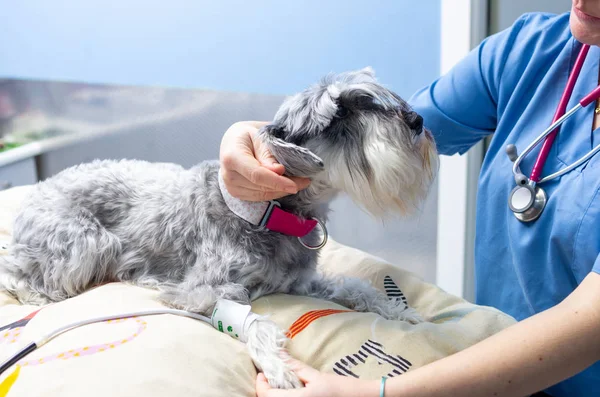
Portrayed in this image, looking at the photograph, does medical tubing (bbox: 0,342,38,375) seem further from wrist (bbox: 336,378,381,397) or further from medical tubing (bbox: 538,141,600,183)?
medical tubing (bbox: 538,141,600,183)

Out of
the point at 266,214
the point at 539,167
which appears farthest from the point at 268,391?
the point at 539,167

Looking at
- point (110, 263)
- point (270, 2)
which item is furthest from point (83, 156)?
point (110, 263)

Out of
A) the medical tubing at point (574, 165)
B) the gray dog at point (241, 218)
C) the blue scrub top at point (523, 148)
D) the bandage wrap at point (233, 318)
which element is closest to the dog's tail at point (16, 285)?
the gray dog at point (241, 218)

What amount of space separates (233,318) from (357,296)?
0.32 meters

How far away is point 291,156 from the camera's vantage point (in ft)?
3.57

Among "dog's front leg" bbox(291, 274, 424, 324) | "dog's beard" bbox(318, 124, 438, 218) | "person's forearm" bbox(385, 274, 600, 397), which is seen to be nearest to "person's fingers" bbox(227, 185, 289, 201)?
"dog's beard" bbox(318, 124, 438, 218)

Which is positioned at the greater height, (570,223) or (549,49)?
(549,49)

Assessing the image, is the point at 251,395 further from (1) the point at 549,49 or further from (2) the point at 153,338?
(1) the point at 549,49

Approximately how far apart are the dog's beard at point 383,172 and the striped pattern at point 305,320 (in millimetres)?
233

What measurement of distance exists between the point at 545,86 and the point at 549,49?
0.30 ft

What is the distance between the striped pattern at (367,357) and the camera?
968 millimetres

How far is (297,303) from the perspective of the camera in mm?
1154

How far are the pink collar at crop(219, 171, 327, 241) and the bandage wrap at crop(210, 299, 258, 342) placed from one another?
6.9 inches

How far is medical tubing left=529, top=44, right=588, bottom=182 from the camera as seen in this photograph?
3.55 feet
